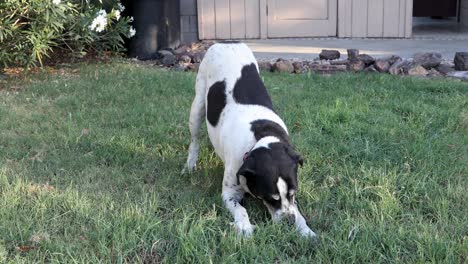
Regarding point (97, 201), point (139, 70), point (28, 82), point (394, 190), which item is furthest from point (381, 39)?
point (97, 201)

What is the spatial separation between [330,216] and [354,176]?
1.89 ft

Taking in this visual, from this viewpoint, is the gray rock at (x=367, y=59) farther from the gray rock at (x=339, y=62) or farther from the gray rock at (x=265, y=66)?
the gray rock at (x=265, y=66)

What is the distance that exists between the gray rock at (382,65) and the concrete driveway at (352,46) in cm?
92

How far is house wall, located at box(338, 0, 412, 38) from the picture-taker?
950cm

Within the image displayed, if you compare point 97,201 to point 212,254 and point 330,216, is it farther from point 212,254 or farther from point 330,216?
point 330,216

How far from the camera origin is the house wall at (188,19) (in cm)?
963

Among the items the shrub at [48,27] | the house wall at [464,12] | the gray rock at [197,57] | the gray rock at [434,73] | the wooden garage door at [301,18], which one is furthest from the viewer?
the house wall at [464,12]

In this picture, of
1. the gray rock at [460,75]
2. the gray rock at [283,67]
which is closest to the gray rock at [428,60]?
the gray rock at [460,75]

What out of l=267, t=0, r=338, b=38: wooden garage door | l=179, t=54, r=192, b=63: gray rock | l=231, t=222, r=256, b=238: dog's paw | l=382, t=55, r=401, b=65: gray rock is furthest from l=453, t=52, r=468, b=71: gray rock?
l=231, t=222, r=256, b=238: dog's paw

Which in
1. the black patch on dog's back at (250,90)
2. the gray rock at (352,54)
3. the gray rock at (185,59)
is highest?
the black patch on dog's back at (250,90)

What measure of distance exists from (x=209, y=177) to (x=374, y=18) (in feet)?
21.0

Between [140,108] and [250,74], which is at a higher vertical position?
[250,74]

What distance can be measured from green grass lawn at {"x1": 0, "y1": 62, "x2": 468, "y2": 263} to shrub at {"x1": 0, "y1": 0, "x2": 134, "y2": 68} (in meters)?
0.48

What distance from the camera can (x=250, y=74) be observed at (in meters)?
4.12
